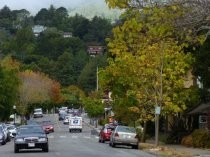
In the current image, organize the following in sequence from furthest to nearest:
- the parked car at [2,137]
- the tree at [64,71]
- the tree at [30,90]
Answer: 1. the tree at [64,71]
2. the tree at [30,90]
3. the parked car at [2,137]

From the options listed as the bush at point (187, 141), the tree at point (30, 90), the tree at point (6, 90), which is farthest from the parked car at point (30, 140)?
the tree at point (30, 90)

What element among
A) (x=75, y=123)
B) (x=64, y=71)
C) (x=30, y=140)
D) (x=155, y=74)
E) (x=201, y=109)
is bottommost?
(x=30, y=140)

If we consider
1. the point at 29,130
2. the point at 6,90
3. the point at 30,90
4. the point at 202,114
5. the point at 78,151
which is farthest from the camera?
the point at 30,90

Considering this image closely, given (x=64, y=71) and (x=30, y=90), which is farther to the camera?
(x=64, y=71)

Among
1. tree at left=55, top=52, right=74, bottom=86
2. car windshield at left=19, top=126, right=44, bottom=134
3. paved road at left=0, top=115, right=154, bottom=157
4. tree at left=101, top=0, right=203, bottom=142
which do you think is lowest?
paved road at left=0, top=115, right=154, bottom=157

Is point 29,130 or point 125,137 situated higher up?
point 29,130

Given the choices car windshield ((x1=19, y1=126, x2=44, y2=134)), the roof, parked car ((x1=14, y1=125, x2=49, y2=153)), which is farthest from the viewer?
the roof

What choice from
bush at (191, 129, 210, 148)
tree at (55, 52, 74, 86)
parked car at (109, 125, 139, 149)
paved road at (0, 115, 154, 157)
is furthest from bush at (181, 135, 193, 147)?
tree at (55, 52, 74, 86)

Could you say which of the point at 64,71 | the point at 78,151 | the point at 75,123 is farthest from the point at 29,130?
the point at 64,71

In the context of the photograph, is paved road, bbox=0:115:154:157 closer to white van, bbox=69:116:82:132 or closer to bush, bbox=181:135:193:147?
bush, bbox=181:135:193:147

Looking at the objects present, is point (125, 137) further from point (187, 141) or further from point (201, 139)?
point (187, 141)

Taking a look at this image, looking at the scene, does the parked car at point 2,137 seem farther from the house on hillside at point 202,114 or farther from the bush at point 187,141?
the house on hillside at point 202,114

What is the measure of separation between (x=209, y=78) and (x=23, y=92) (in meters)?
75.0

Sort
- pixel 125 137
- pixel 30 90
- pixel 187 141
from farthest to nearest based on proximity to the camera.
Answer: pixel 30 90 → pixel 187 141 → pixel 125 137
